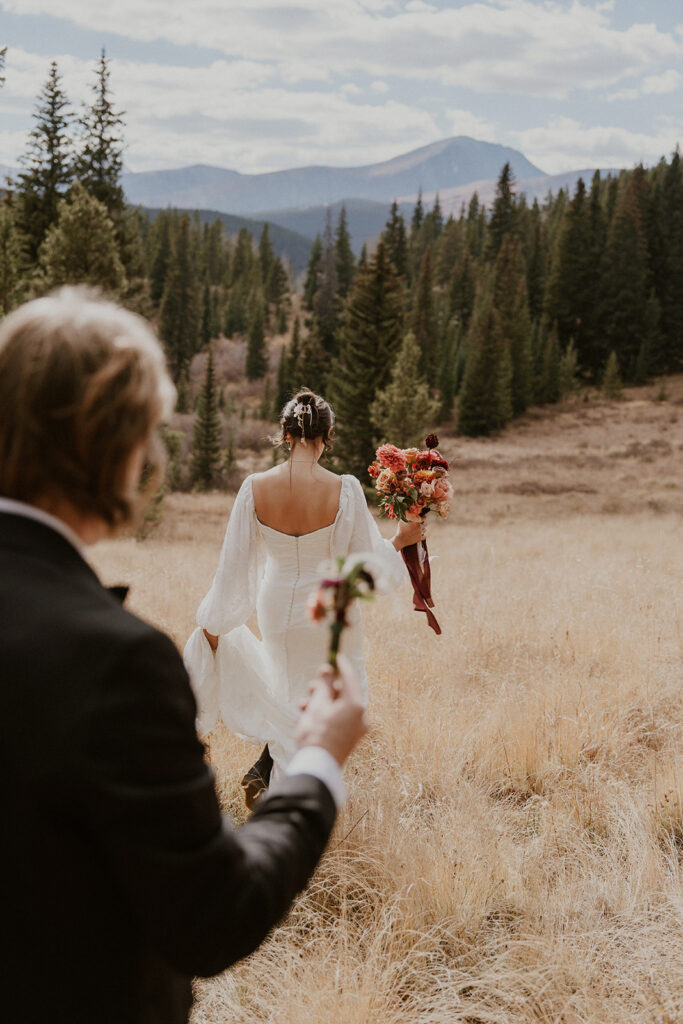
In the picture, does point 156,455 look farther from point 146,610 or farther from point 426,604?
point 146,610

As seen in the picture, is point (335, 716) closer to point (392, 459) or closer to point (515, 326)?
point (392, 459)

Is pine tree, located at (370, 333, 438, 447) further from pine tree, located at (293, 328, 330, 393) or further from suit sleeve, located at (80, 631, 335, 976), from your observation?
suit sleeve, located at (80, 631, 335, 976)

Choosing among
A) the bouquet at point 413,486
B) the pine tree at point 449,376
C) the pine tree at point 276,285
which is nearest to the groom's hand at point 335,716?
the bouquet at point 413,486

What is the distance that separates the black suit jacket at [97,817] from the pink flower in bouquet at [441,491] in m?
3.67

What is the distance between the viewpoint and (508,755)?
4543mm

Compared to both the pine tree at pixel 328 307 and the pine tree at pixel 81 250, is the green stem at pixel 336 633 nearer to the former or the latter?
the pine tree at pixel 81 250

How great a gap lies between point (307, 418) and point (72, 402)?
10.7 ft

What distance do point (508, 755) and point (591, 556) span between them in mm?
8962

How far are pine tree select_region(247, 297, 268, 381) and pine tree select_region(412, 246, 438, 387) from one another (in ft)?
87.8

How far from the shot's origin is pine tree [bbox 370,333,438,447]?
29.5 metres

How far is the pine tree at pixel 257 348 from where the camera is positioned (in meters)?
79.9

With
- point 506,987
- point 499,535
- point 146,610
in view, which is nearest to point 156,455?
point 506,987

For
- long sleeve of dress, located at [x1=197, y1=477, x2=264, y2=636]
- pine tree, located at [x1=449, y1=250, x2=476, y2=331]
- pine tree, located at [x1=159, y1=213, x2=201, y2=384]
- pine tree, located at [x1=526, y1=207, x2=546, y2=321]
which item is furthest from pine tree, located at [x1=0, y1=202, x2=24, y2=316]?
pine tree, located at [x1=449, y1=250, x2=476, y2=331]

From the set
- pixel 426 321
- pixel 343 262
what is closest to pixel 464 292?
pixel 343 262
